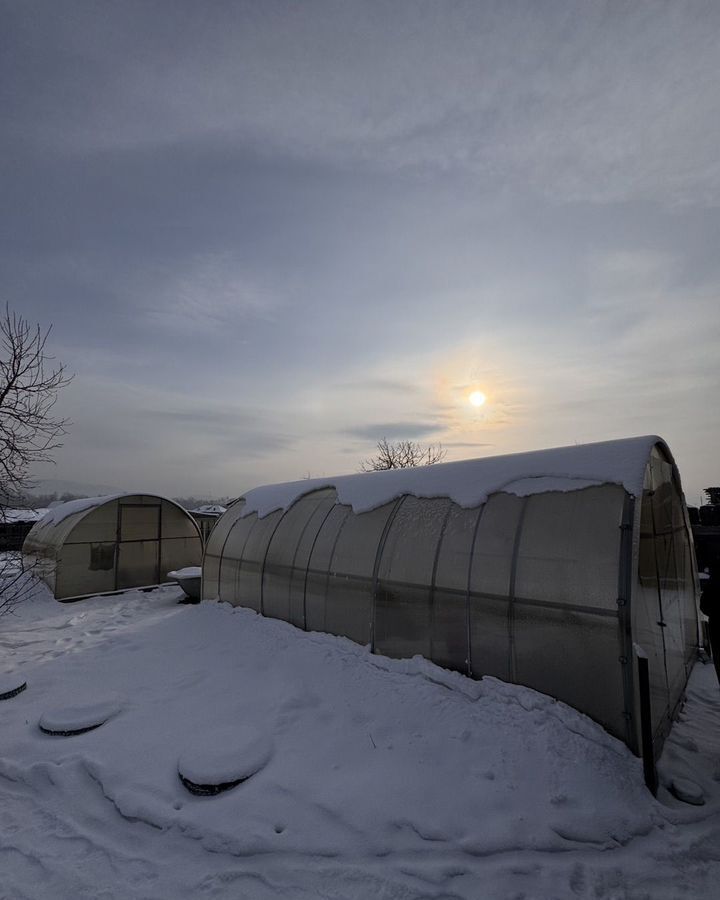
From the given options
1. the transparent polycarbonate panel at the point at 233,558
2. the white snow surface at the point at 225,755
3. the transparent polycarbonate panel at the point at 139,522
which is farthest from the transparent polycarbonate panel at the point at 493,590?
the transparent polycarbonate panel at the point at 139,522

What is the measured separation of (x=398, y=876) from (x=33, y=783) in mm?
4632

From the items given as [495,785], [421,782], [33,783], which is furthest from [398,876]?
[33,783]

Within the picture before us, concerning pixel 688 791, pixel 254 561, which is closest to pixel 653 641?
pixel 688 791

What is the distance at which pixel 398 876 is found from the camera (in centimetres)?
412

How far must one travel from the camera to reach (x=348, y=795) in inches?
200

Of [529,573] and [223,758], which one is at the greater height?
[529,573]

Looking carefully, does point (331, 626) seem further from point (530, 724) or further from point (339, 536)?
point (530, 724)

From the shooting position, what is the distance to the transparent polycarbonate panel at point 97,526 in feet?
55.9

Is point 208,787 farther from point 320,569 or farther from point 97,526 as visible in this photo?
point 97,526

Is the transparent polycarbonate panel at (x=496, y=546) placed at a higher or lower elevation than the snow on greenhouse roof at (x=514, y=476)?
lower

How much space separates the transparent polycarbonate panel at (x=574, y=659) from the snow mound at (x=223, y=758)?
3.55 m

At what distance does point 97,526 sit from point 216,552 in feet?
22.5

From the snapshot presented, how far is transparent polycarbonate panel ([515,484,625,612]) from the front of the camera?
570 centimetres

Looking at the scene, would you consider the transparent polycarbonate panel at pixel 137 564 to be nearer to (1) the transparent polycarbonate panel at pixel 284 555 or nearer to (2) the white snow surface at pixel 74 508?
(2) the white snow surface at pixel 74 508
